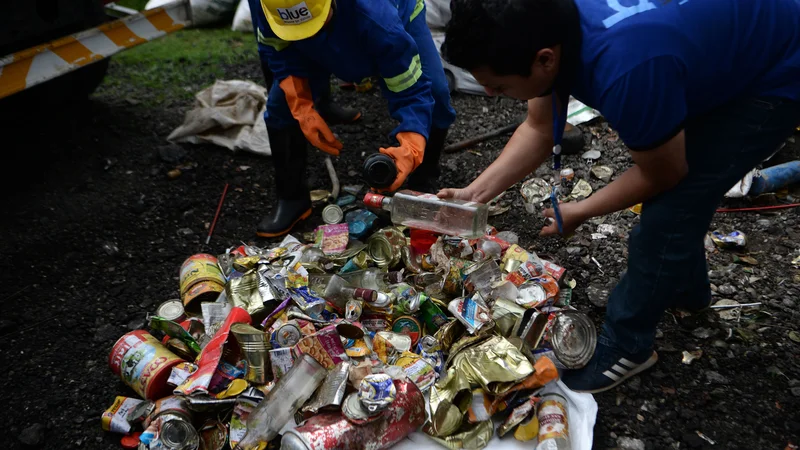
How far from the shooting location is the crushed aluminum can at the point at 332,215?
3076 mm

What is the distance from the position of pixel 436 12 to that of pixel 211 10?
9.50 feet

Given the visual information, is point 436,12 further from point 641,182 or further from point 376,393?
point 376,393

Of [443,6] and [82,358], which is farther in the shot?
[443,6]

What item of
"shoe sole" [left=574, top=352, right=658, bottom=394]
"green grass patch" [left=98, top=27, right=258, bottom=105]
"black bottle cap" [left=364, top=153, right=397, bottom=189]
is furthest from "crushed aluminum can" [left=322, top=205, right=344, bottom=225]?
"green grass patch" [left=98, top=27, right=258, bottom=105]

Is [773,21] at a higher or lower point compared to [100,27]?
higher

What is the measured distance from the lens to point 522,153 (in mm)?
2205

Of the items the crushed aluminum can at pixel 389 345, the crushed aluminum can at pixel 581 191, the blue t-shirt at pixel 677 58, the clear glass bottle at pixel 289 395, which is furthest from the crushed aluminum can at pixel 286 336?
the crushed aluminum can at pixel 581 191

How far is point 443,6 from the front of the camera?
4.76 m

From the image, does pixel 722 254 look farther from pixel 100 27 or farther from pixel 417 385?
pixel 100 27

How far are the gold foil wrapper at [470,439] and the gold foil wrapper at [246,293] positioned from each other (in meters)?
0.95

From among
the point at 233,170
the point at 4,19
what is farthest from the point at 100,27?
the point at 233,170

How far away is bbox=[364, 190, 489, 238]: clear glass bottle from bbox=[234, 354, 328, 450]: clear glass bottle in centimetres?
92

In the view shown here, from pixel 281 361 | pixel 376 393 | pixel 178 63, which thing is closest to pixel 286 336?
pixel 281 361

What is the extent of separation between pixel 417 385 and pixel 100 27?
9.93ft
